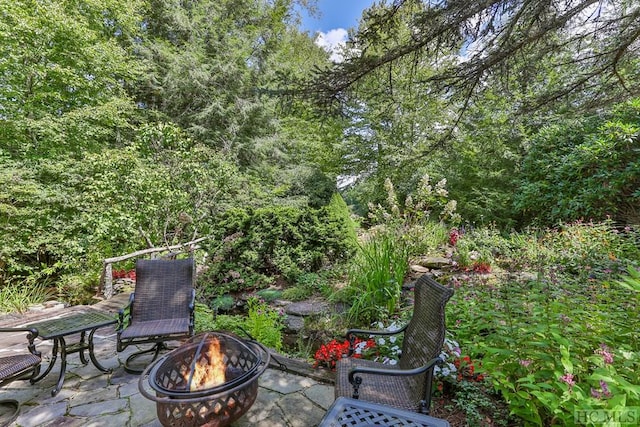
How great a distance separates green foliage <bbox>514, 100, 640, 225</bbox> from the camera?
5414 mm

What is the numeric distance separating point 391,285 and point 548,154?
5933 millimetres

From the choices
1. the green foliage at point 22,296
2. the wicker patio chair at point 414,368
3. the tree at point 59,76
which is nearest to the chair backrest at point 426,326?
the wicker patio chair at point 414,368

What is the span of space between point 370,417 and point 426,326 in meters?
0.71

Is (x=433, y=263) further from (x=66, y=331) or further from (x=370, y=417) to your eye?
(x=66, y=331)

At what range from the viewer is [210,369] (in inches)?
73.4

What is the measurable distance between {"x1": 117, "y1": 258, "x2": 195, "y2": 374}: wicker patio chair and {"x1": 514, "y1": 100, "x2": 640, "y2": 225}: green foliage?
6869mm

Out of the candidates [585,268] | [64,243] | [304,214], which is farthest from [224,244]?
[585,268]

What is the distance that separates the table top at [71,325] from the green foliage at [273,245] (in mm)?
2076

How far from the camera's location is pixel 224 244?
4953mm

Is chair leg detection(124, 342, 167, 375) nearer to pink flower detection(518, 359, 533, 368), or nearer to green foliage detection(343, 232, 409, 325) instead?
green foliage detection(343, 232, 409, 325)

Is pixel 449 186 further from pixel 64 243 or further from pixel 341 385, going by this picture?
pixel 64 243

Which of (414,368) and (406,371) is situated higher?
(406,371)

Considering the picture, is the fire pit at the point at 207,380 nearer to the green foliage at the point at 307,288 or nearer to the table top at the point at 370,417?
the table top at the point at 370,417

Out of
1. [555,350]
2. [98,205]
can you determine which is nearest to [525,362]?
[555,350]
